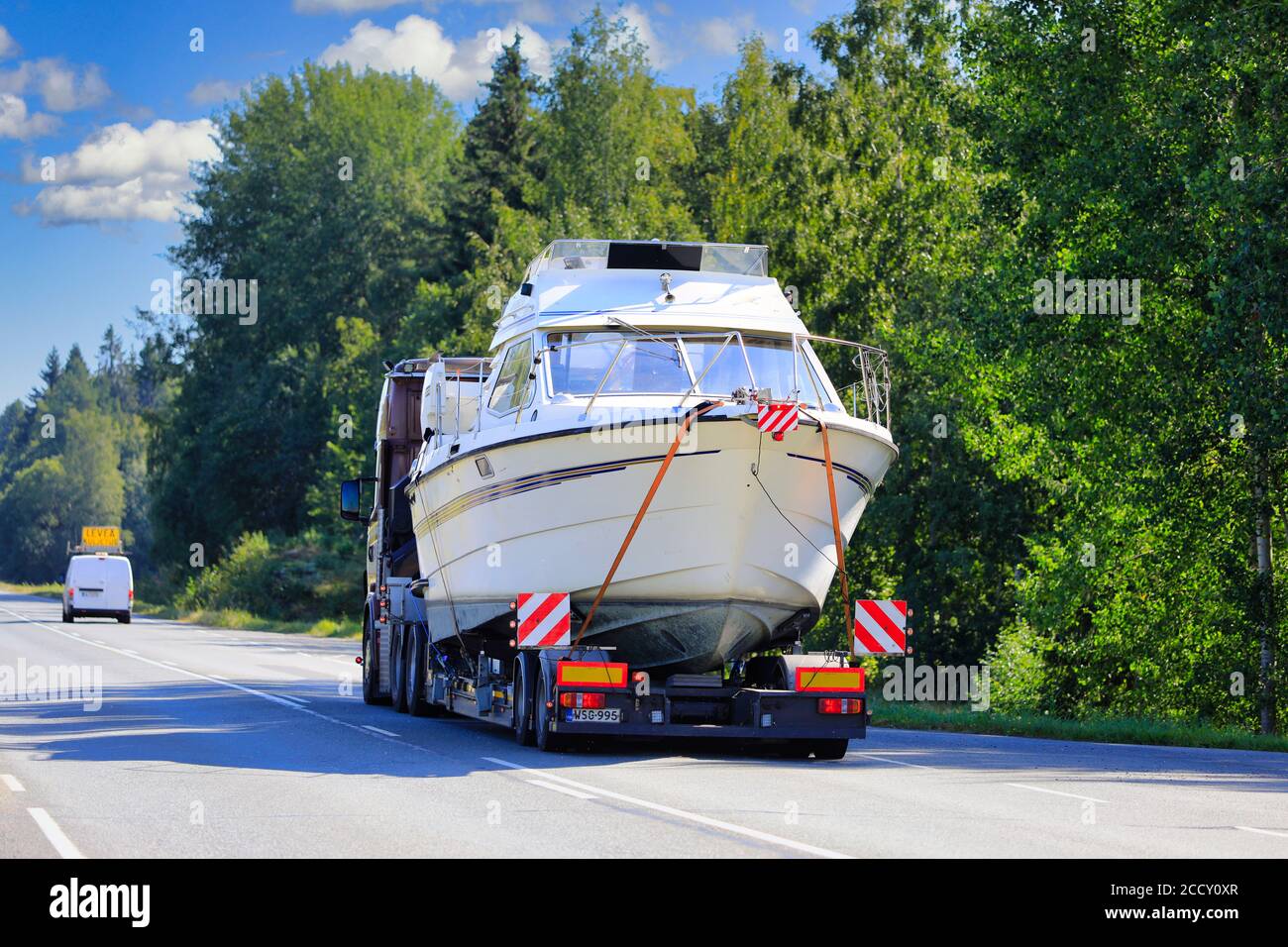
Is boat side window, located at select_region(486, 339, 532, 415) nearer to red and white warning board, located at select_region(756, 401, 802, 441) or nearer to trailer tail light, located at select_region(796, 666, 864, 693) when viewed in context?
red and white warning board, located at select_region(756, 401, 802, 441)

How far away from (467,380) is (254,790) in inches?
300

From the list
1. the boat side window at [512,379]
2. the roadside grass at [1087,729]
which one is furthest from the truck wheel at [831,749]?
the roadside grass at [1087,729]

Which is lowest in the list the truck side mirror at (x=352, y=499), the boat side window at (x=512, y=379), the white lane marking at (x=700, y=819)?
the white lane marking at (x=700, y=819)

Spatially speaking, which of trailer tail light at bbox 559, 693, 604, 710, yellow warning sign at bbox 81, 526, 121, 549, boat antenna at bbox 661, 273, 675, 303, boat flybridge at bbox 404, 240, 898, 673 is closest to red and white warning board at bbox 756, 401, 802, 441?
boat flybridge at bbox 404, 240, 898, 673

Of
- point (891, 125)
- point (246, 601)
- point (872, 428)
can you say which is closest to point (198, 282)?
point (246, 601)

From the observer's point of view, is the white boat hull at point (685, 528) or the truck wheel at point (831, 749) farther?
the truck wheel at point (831, 749)

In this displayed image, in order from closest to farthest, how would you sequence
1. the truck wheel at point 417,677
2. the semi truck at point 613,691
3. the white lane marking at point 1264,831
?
the white lane marking at point 1264,831 → the semi truck at point 613,691 → the truck wheel at point 417,677

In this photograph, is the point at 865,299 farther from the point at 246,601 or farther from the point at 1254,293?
the point at 246,601

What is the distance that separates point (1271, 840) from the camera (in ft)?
33.4

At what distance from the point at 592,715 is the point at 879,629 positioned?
9.65 ft

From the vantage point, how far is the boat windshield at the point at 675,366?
15.6 meters

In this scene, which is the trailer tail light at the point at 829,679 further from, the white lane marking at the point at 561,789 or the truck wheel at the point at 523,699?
the white lane marking at the point at 561,789

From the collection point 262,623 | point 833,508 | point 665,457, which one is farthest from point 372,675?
point 262,623

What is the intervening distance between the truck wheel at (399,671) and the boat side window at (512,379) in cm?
629
